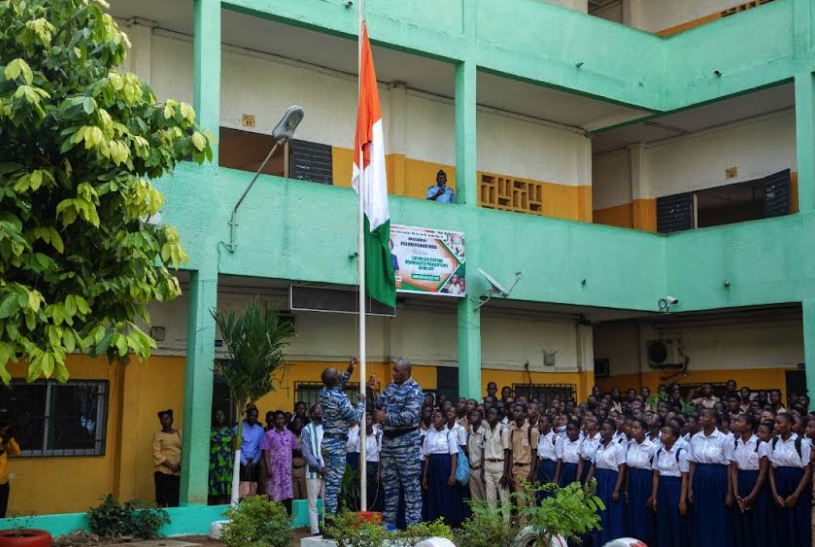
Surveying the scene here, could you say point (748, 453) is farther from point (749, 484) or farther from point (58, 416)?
point (58, 416)

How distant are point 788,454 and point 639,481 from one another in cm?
160

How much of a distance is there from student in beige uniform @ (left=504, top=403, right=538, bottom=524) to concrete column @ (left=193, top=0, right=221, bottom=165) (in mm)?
4892

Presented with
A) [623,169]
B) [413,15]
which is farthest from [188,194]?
[623,169]

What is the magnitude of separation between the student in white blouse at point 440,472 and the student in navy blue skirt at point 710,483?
119 inches

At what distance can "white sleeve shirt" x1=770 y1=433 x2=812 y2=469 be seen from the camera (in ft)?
28.4

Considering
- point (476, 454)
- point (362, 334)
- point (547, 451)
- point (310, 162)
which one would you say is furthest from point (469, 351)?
point (362, 334)

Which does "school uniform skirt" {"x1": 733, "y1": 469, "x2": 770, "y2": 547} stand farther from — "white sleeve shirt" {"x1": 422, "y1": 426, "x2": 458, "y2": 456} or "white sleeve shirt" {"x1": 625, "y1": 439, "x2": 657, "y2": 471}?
"white sleeve shirt" {"x1": 422, "y1": 426, "x2": 458, "y2": 456}

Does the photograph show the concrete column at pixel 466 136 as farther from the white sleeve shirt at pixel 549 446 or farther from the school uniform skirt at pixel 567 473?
the school uniform skirt at pixel 567 473

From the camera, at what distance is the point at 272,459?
12203 millimetres

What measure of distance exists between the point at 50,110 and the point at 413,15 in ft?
26.8

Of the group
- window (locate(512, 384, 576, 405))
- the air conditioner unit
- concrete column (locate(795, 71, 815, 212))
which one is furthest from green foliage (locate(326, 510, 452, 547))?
the air conditioner unit

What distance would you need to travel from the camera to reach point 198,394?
11.4 metres

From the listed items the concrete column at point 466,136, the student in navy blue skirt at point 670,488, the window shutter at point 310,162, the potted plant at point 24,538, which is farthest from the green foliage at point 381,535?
the window shutter at point 310,162

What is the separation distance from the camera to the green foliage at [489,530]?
650cm
